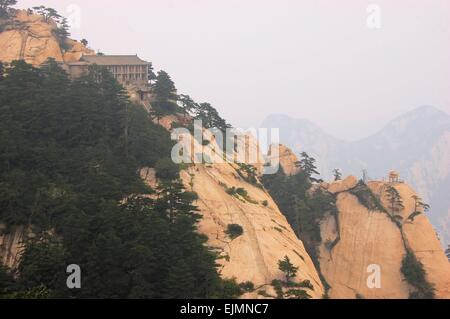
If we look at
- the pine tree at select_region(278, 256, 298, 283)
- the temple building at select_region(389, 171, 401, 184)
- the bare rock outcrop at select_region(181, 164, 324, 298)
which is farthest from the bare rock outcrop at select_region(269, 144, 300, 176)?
the pine tree at select_region(278, 256, 298, 283)

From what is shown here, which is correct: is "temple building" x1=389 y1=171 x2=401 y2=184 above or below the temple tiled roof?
below

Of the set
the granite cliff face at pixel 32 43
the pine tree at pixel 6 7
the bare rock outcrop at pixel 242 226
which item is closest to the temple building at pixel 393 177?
the bare rock outcrop at pixel 242 226

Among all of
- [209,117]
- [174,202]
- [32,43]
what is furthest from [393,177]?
[32,43]

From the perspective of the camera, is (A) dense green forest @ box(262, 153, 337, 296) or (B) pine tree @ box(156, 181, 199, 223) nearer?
(B) pine tree @ box(156, 181, 199, 223)

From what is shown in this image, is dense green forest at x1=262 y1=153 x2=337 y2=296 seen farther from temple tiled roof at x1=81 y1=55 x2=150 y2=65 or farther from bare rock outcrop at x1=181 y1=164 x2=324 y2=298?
temple tiled roof at x1=81 y1=55 x2=150 y2=65

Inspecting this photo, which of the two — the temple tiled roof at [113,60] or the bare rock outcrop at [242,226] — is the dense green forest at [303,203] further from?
the temple tiled roof at [113,60]
